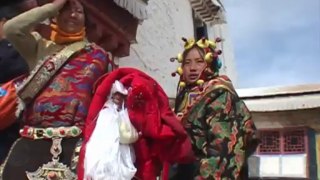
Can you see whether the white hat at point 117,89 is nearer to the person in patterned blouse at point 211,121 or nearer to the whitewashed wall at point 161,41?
the person in patterned blouse at point 211,121

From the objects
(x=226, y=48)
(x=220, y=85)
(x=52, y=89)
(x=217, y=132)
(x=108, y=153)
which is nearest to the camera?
(x=108, y=153)

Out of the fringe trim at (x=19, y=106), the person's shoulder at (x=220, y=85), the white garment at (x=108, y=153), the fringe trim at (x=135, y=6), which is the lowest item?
the white garment at (x=108, y=153)

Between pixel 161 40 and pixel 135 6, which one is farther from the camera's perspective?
pixel 161 40

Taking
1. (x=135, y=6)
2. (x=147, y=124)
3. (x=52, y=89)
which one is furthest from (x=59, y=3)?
(x=135, y=6)

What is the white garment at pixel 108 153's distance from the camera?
3.11 metres

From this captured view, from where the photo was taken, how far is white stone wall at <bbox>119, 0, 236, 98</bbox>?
11070 millimetres

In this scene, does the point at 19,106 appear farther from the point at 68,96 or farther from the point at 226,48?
the point at 226,48

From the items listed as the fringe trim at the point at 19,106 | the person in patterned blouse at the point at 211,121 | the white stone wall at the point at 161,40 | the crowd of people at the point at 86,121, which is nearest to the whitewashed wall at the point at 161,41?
the white stone wall at the point at 161,40

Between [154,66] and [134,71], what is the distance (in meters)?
8.10

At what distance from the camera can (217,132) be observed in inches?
147

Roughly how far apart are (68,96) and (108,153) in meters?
0.41

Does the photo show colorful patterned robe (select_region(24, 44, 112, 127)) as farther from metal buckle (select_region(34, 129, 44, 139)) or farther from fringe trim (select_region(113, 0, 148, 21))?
fringe trim (select_region(113, 0, 148, 21))

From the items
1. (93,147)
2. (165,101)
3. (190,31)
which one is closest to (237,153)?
(165,101)

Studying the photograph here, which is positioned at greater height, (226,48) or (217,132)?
(226,48)
